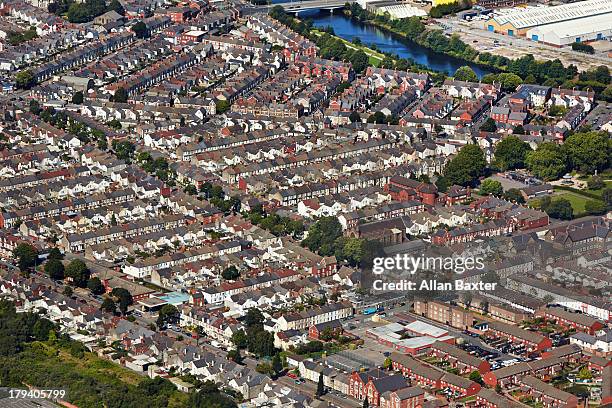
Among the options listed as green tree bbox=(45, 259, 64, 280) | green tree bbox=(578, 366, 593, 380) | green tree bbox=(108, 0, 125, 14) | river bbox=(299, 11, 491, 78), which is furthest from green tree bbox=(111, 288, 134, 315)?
green tree bbox=(108, 0, 125, 14)

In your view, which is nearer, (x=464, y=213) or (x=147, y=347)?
(x=147, y=347)

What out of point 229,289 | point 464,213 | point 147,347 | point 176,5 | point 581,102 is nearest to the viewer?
point 147,347

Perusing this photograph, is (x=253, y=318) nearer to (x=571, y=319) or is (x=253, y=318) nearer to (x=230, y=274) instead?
(x=230, y=274)

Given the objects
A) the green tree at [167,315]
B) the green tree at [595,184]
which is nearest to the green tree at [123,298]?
the green tree at [167,315]

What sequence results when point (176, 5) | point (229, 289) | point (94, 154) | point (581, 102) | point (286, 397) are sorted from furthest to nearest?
1. point (176, 5)
2. point (581, 102)
3. point (94, 154)
4. point (229, 289)
5. point (286, 397)

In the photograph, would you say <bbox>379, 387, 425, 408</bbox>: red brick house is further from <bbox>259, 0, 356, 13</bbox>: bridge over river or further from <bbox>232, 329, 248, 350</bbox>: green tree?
<bbox>259, 0, 356, 13</bbox>: bridge over river

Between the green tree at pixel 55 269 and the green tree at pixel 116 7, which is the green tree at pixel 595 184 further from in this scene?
the green tree at pixel 116 7

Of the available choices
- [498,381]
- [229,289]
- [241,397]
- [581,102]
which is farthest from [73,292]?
[581,102]

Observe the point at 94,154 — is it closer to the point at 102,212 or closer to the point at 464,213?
the point at 102,212
